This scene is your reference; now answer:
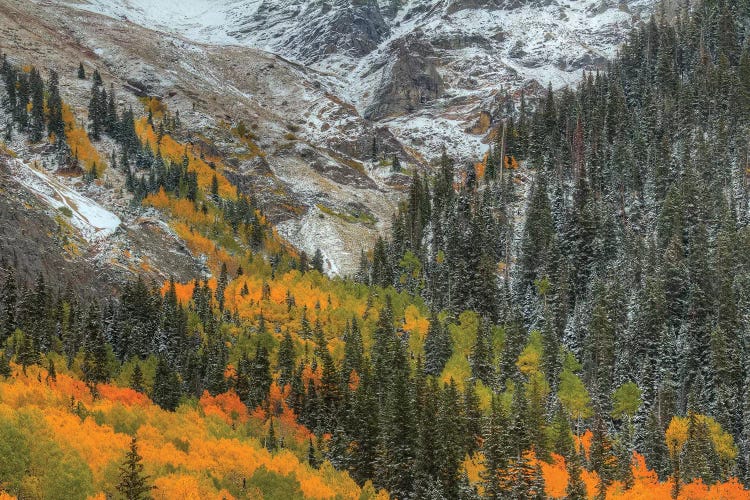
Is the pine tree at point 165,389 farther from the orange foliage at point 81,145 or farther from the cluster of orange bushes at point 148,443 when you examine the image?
the orange foliage at point 81,145

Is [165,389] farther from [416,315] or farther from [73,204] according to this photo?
[73,204]

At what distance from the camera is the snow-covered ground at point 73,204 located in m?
121

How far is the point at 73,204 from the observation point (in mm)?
127688

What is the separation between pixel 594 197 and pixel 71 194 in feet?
356

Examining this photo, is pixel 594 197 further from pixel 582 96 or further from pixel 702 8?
pixel 702 8

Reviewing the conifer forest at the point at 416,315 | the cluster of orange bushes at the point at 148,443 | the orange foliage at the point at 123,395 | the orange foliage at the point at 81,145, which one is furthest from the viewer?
the orange foliage at the point at 81,145

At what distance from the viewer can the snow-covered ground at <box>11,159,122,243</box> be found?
121 meters

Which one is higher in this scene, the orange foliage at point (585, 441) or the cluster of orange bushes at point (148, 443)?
the cluster of orange bushes at point (148, 443)

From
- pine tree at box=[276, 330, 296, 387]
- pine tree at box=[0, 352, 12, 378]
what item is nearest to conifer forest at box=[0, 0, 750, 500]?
pine tree at box=[0, 352, 12, 378]

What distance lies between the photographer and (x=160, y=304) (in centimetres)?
10544

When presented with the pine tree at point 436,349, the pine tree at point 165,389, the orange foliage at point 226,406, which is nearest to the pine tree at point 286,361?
the orange foliage at point 226,406

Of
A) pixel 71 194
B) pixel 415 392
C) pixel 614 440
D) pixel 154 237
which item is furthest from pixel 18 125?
pixel 614 440

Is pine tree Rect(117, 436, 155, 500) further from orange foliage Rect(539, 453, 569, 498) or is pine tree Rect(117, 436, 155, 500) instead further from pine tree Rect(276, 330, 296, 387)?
pine tree Rect(276, 330, 296, 387)

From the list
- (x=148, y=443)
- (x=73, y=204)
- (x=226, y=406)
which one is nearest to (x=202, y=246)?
(x=73, y=204)
